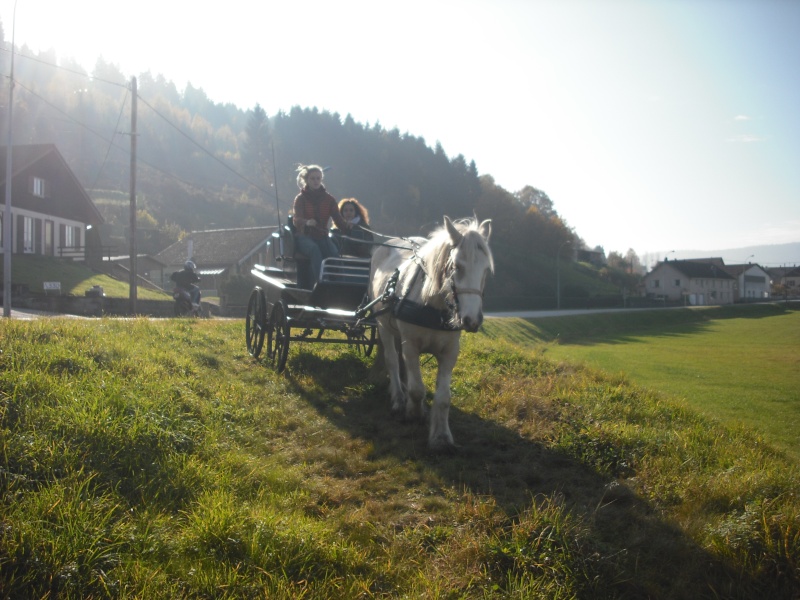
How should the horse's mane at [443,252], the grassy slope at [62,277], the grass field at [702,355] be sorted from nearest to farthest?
the horse's mane at [443,252] → the grass field at [702,355] → the grassy slope at [62,277]

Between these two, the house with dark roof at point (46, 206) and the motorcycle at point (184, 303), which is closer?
the motorcycle at point (184, 303)

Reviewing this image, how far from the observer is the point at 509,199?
276 feet

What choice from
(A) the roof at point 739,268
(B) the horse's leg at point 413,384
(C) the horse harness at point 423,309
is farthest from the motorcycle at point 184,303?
(A) the roof at point 739,268

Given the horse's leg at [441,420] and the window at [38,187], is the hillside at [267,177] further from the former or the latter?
the horse's leg at [441,420]

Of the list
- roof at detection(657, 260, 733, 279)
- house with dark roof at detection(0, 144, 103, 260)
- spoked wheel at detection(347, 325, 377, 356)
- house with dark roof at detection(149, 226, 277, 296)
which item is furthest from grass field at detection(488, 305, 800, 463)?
roof at detection(657, 260, 733, 279)

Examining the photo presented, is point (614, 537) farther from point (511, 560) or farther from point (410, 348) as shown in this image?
point (410, 348)

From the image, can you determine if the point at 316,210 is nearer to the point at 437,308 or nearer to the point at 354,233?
the point at 354,233

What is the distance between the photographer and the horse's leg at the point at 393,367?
6672mm

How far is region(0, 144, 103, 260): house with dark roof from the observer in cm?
3456

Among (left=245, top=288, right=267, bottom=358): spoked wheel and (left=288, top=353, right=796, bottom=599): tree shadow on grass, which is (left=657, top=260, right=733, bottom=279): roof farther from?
(left=288, top=353, right=796, bottom=599): tree shadow on grass

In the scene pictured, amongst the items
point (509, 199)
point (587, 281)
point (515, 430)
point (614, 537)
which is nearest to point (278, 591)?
point (614, 537)

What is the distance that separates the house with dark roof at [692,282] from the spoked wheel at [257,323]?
96454 mm

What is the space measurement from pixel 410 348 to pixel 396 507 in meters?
1.91

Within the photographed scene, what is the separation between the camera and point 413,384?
6070 millimetres
